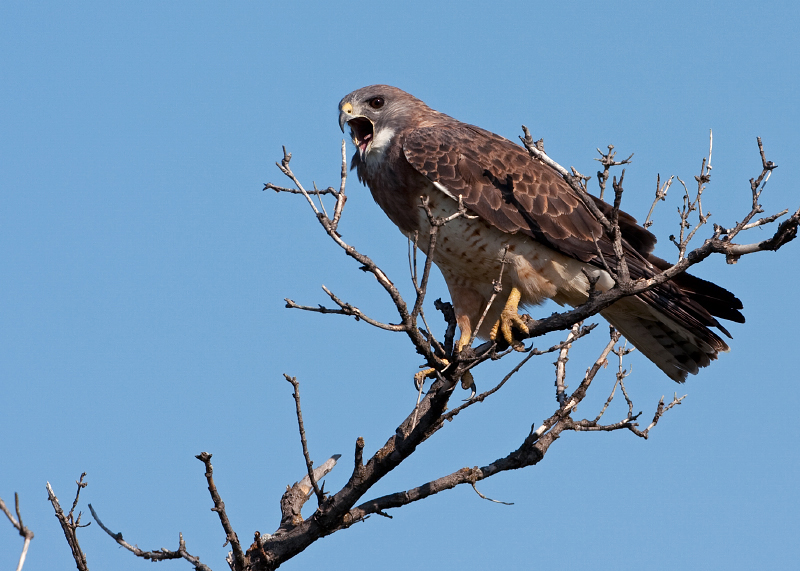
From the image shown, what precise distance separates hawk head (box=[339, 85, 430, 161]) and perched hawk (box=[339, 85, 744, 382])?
52 millimetres

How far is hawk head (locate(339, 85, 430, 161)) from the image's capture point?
260 inches

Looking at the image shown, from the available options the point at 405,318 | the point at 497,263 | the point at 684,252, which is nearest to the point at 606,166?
the point at 684,252

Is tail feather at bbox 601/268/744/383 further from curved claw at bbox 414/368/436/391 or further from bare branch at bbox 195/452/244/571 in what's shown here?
bare branch at bbox 195/452/244/571

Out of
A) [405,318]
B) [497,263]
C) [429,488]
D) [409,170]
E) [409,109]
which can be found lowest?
[429,488]

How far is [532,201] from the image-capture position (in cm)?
607

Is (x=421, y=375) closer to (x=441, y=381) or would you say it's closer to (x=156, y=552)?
(x=441, y=381)

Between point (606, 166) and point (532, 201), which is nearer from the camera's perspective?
point (606, 166)

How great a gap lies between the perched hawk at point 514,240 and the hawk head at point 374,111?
0.05 metres

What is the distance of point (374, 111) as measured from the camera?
6.86m

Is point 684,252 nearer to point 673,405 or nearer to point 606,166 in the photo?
point 606,166

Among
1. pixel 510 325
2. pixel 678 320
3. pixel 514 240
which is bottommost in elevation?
pixel 678 320

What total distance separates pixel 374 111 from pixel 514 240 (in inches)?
70.7

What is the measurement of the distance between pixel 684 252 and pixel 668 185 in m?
1.03

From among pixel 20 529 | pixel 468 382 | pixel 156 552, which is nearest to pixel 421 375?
pixel 468 382
